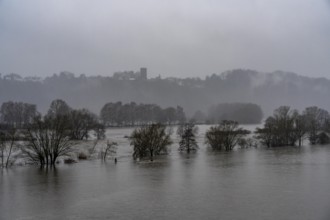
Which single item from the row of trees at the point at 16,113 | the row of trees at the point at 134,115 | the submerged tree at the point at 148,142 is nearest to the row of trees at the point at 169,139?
the submerged tree at the point at 148,142

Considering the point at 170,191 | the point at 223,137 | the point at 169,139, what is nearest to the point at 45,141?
the point at 169,139

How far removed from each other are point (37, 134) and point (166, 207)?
3653 cm

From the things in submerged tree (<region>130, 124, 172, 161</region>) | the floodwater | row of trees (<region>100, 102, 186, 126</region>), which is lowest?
the floodwater

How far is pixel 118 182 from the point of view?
38.5 meters

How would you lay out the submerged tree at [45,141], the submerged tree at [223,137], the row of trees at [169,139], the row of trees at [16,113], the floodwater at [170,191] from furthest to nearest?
1. the row of trees at [16,113]
2. the submerged tree at [223,137]
3. the row of trees at [169,139]
4. the submerged tree at [45,141]
5. the floodwater at [170,191]

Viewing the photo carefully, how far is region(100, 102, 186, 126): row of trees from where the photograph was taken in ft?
551

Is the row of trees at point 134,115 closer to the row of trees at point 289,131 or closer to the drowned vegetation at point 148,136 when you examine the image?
the drowned vegetation at point 148,136

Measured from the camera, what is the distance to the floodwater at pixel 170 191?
25.1m

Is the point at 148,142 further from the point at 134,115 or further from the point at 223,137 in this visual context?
the point at 134,115

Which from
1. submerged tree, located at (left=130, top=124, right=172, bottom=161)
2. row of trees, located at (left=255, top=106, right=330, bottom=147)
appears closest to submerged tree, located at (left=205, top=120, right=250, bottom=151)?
row of trees, located at (left=255, top=106, right=330, bottom=147)

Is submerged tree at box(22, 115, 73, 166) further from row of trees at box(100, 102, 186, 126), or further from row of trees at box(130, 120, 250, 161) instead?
row of trees at box(100, 102, 186, 126)

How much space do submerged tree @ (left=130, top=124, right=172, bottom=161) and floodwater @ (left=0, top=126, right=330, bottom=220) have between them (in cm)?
1217

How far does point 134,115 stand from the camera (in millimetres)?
179750

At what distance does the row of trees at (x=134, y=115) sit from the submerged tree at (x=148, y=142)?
9636 cm
